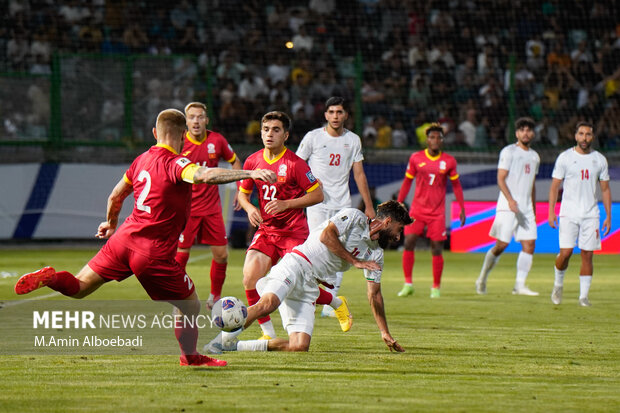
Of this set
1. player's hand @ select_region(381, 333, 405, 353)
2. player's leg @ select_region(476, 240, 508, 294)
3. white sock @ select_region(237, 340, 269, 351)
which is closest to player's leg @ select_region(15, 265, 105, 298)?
white sock @ select_region(237, 340, 269, 351)

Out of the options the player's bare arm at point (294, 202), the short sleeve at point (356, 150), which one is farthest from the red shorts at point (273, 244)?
the short sleeve at point (356, 150)

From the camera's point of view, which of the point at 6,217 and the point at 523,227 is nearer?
the point at 523,227

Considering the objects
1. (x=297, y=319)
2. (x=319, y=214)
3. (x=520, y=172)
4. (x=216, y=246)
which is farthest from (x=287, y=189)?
(x=520, y=172)

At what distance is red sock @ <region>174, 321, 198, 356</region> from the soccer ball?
0.17m

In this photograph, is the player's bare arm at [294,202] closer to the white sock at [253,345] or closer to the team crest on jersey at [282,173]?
the team crest on jersey at [282,173]

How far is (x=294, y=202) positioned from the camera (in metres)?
8.64

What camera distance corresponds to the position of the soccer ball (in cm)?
687

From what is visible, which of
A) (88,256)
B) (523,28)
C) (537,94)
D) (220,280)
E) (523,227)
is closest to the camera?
(220,280)

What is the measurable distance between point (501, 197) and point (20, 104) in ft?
42.3

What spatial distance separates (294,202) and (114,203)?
1981 millimetres

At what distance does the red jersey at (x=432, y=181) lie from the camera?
14180 millimetres

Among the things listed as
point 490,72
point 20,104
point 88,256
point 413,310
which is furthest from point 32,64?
point 413,310

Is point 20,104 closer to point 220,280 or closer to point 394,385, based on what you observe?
point 220,280

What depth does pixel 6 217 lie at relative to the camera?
2255cm
